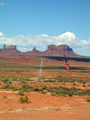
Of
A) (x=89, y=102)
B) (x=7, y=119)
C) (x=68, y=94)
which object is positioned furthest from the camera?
(x=68, y=94)

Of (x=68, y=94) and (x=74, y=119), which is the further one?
(x=68, y=94)

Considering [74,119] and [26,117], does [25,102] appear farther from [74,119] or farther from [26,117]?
[74,119]

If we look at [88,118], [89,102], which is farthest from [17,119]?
[89,102]

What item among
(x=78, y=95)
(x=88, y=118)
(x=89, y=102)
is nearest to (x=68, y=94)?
(x=78, y=95)

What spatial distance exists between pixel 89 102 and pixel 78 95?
350cm

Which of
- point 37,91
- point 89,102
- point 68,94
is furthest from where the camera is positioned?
point 37,91

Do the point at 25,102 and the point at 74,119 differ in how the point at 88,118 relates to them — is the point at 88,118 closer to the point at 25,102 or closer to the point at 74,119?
the point at 74,119

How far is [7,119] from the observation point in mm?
8398

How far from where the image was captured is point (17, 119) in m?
8.45

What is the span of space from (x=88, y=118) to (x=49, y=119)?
205cm

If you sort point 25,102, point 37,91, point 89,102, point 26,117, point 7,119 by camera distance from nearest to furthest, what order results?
point 7,119, point 26,117, point 25,102, point 89,102, point 37,91

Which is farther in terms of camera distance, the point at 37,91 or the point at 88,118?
the point at 37,91

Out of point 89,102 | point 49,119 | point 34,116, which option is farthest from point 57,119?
point 89,102

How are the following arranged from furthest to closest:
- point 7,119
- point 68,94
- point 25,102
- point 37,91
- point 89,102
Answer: point 37,91 → point 68,94 → point 89,102 → point 25,102 → point 7,119
